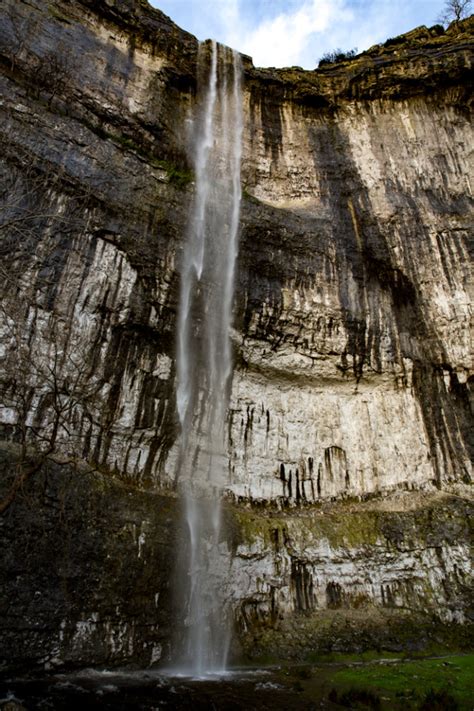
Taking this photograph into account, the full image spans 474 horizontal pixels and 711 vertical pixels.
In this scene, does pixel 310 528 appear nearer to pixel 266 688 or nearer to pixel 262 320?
pixel 266 688

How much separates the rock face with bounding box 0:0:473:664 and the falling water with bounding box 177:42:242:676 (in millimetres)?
556

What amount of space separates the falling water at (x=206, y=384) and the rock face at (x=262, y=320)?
556mm

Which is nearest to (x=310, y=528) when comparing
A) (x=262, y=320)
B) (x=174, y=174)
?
(x=262, y=320)

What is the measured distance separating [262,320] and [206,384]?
11.3 feet

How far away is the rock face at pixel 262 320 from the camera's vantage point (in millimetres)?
13312

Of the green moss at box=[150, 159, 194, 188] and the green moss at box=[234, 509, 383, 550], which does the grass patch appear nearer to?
the green moss at box=[234, 509, 383, 550]

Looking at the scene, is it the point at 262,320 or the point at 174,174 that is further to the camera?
the point at 174,174

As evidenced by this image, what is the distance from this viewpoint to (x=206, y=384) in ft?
56.8

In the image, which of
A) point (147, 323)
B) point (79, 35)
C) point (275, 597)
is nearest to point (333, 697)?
point (275, 597)

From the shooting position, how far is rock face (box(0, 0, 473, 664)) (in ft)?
43.7

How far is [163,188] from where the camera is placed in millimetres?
18094

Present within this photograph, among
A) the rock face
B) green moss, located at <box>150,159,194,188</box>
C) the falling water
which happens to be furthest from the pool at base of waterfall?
green moss, located at <box>150,159,194,188</box>

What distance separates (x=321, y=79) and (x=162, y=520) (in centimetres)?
2239

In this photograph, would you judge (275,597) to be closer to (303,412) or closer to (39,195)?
(303,412)
